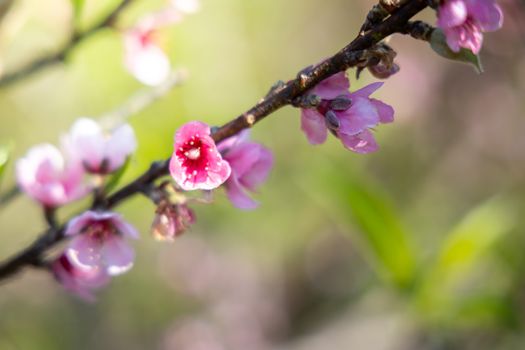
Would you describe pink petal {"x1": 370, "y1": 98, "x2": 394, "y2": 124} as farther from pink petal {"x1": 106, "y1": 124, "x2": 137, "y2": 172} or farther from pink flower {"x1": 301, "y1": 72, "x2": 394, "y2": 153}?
pink petal {"x1": 106, "y1": 124, "x2": 137, "y2": 172}

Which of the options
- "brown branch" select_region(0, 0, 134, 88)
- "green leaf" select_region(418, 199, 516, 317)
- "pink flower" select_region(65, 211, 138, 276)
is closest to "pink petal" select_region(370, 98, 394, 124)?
"pink flower" select_region(65, 211, 138, 276)

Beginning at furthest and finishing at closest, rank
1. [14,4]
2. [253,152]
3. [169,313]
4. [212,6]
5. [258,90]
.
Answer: [212,6] < [258,90] < [169,313] < [14,4] < [253,152]

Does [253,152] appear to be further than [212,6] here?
No

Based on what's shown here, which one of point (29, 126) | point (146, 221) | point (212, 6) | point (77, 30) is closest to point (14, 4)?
point (77, 30)

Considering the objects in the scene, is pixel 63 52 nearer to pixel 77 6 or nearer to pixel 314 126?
pixel 77 6

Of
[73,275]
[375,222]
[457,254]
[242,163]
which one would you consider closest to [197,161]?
[242,163]

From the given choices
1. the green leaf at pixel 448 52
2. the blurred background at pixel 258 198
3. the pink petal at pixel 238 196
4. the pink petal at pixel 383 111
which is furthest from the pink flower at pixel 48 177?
the blurred background at pixel 258 198

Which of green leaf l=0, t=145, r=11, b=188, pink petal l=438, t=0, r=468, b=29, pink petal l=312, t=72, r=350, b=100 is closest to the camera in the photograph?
pink petal l=438, t=0, r=468, b=29

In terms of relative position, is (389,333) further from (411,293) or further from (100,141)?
(100,141)
